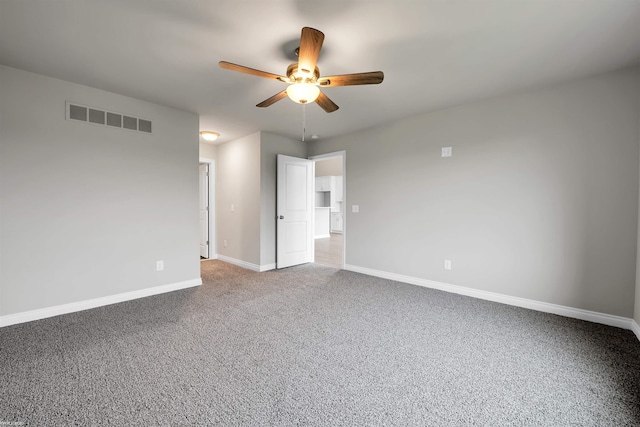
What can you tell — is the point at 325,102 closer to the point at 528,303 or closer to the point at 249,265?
the point at 528,303

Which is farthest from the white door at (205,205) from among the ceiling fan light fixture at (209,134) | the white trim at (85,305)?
the white trim at (85,305)

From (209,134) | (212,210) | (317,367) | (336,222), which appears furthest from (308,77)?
(336,222)

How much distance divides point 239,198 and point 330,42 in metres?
3.58

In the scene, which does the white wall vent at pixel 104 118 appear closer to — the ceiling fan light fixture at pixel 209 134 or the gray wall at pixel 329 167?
the ceiling fan light fixture at pixel 209 134

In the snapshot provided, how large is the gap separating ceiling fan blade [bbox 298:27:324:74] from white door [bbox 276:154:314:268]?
2923 millimetres

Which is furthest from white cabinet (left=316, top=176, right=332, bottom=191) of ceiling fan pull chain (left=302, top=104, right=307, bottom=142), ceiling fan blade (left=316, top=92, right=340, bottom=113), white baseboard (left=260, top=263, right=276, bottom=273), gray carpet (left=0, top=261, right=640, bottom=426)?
ceiling fan blade (left=316, top=92, right=340, bottom=113)

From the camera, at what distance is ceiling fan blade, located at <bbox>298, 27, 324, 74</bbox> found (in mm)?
1708

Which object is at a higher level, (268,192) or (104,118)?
(104,118)

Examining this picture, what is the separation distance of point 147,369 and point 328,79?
250cm

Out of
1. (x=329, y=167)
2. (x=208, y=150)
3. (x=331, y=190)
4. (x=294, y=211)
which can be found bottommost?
(x=294, y=211)

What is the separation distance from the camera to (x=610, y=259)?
265cm

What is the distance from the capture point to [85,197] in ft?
9.82

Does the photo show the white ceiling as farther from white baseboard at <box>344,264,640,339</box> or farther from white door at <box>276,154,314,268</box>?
white baseboard at <box>344,264,640,339</box>

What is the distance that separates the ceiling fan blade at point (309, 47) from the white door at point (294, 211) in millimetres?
2923
